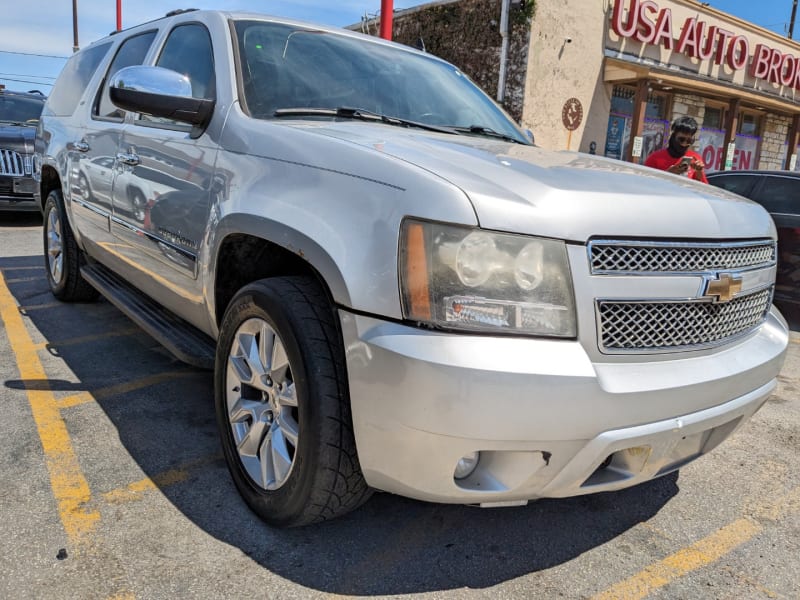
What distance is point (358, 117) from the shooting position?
8.86ft

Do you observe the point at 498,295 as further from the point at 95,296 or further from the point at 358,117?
the point at 95,296

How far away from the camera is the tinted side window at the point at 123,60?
375 centimetres

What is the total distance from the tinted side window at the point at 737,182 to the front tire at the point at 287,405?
18.6 feet

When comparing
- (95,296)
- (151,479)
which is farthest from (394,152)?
(95,296)

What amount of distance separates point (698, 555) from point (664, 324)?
94 centimetres

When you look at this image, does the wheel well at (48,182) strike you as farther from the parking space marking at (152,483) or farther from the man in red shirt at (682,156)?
the man in red shirt at (682,156)

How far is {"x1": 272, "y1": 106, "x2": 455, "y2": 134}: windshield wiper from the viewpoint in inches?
103

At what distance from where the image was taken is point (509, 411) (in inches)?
65.7

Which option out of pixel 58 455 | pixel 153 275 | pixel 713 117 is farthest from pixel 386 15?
pixel 713 117

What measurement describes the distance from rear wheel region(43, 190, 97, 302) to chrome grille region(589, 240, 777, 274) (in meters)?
4.10

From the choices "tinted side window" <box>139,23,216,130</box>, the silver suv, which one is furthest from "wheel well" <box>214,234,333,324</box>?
"tinted side window" <box>139,23,216,130</box>

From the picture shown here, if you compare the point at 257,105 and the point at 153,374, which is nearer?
the point at 257,105

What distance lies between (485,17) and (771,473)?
39.3 ft

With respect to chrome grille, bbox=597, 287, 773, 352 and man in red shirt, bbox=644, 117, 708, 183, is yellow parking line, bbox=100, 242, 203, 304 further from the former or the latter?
man in red shirt, bbox=644, 117, 708, 183
